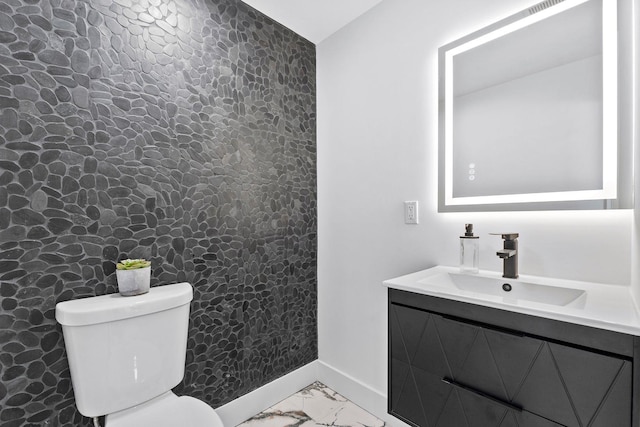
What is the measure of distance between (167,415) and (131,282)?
52 centimetres

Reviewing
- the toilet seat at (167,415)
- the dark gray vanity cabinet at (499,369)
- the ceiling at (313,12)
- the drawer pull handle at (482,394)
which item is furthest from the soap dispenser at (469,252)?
Result: the ceiling at (313,12)

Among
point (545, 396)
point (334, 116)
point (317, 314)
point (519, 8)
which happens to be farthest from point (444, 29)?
point (317, 314)

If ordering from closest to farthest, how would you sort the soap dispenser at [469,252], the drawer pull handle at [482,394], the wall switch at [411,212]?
the drawer pull handle at [482,394] < the soap dispenser at [469,252] < the wall switch at [411,212]

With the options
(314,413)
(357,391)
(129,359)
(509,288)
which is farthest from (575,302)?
(129,359)

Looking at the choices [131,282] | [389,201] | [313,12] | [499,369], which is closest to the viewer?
[499,369]

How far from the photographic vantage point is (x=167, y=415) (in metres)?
1.13

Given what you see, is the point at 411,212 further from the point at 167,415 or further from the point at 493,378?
the point at 167,415

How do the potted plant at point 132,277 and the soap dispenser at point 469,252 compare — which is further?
the soap dispenser at point 469,252

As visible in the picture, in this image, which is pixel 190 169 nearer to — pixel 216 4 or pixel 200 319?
pixel 200 319

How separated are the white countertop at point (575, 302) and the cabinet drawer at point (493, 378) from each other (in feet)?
0.26

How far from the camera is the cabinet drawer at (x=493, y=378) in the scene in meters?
0.78

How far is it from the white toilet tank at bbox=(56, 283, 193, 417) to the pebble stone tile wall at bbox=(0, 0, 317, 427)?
179 millimetres

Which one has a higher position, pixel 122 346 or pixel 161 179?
pixel 161 179

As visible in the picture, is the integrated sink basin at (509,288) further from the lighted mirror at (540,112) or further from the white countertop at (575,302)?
the lighted mirror at (540,112)
